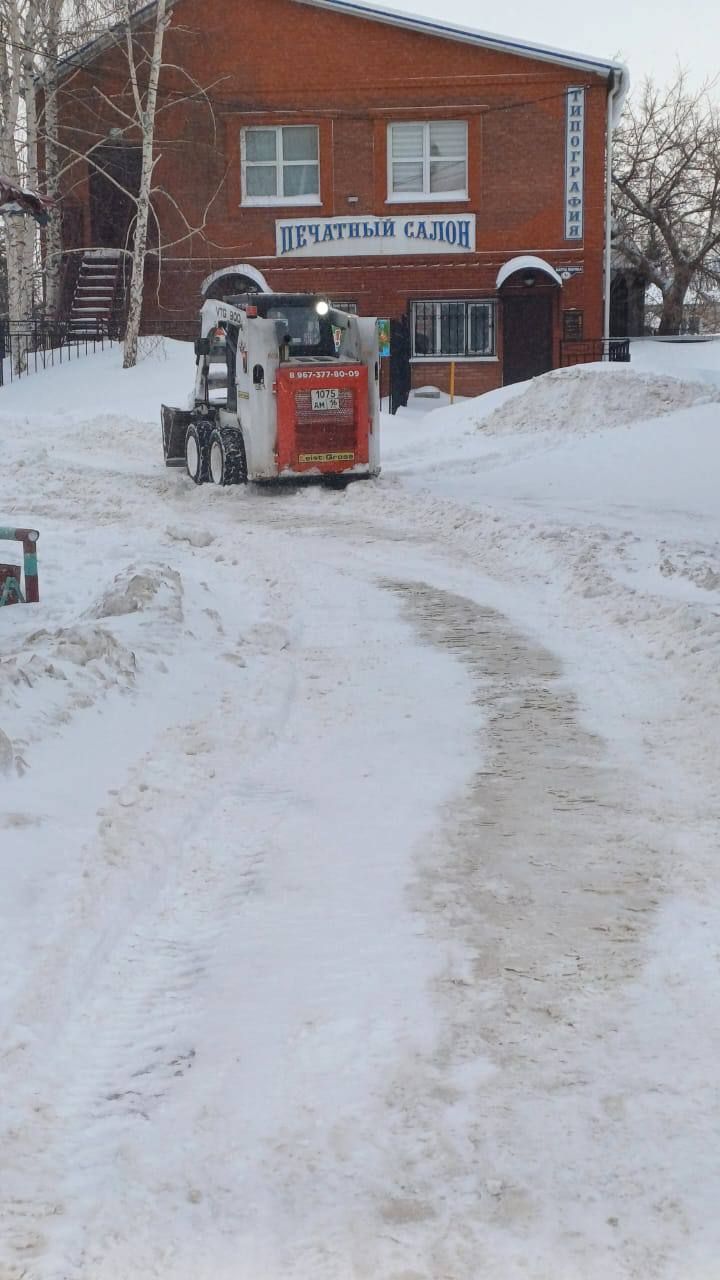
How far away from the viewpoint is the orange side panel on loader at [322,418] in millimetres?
15711

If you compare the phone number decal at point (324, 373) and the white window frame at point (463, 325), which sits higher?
the white window frame at point (463, 325)

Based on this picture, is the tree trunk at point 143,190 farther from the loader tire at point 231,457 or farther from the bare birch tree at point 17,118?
the loader tire at point 231,457

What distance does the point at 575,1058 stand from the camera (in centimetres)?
328

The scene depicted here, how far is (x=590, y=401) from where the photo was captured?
2023cm

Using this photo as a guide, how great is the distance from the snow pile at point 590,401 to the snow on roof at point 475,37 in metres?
10.2

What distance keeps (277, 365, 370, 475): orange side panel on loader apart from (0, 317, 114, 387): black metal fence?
14100 mm

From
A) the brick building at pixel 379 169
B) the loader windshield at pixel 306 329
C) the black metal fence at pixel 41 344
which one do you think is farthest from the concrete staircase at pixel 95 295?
the loader windshield at pixel 306 329

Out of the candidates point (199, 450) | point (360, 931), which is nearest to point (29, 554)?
point (360, 931)

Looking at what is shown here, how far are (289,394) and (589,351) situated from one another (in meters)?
14.8

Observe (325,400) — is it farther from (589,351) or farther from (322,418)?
(589,351)

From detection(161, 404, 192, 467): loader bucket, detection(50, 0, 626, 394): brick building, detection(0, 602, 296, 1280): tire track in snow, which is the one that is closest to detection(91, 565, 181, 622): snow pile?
detection(0, 602, 296, 1280): tire track in snow

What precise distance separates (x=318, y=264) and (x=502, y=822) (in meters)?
26.1

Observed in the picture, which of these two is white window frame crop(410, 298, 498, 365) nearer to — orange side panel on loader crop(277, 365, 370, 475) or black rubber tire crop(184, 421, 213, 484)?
black rubber tire crop(184, 421, 213, 484)

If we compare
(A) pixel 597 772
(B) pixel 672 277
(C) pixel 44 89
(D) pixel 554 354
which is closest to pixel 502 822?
(A) pixel 597 772
